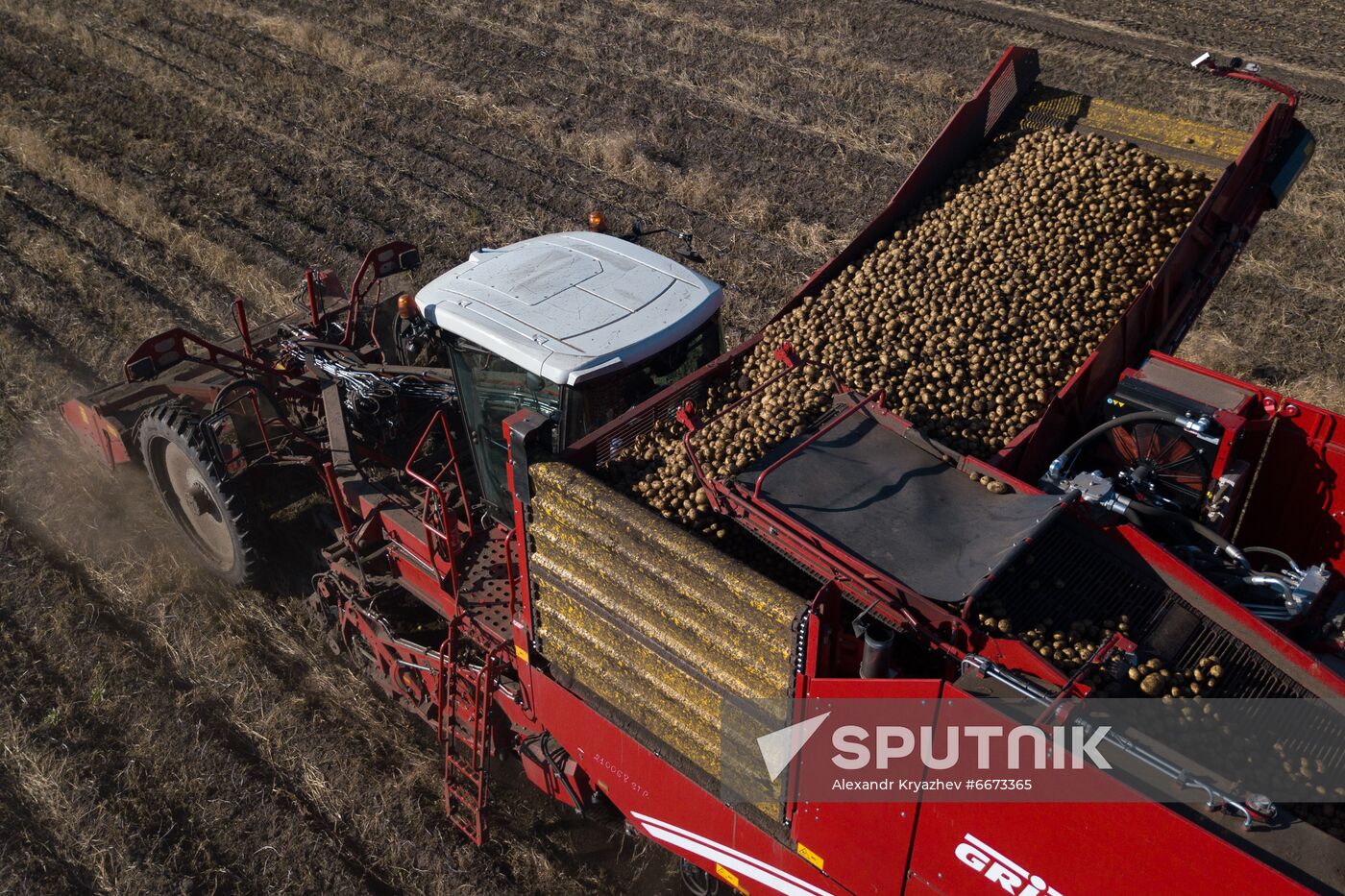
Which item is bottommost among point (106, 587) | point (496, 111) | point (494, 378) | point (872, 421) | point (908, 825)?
point (106, 587)

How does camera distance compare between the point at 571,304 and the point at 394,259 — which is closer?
the point at 571,304

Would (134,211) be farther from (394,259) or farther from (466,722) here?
(466,722)

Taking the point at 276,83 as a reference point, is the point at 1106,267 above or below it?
above

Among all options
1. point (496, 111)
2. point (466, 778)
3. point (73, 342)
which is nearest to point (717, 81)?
point (496, 111)

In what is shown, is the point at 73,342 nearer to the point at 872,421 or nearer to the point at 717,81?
the point at 872,421

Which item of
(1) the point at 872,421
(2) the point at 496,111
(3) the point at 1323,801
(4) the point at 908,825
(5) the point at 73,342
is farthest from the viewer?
(2) the point at 496,111

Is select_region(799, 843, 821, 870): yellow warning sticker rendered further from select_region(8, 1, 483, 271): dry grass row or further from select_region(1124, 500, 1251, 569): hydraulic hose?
select_region(8, 1, 483, 271): dry grass row

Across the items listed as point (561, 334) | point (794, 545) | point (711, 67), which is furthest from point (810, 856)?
point (711, 67)
